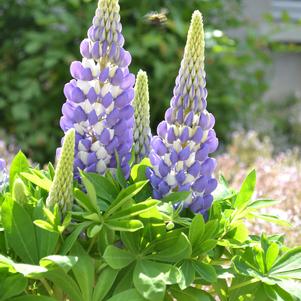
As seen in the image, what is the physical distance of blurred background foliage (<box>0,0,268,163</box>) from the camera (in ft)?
16.0

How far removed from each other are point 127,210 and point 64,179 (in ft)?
0.44

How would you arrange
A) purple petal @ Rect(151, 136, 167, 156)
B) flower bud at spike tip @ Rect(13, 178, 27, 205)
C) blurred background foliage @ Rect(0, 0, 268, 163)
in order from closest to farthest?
flower bud at spike tip @ Rect(13, 178, 27, 205) < purple petal @ Rect(151, 136, 167, 156) < blurred background foliage @ Rect(0, 0, 268, 163)

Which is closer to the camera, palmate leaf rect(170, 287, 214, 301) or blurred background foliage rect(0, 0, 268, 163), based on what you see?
palmate leaf rect(170, 287, 214, 301)

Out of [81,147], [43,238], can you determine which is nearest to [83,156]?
[81,147]

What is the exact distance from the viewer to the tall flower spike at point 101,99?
1436 mm

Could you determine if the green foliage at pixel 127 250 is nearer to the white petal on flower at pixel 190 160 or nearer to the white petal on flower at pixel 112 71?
the white petal on flower at pixel 190 160

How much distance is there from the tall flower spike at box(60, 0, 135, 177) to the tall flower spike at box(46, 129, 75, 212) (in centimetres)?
16

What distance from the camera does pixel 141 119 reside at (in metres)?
1.51

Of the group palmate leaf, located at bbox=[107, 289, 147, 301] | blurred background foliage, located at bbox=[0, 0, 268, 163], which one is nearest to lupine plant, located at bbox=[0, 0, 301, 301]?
palmate leaf, located at bbox=[107, 289, 147, 301]

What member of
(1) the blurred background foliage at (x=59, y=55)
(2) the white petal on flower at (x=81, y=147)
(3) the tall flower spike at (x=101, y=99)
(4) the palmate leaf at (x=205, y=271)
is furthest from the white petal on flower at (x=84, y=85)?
(1) the blurred background foliage at (x=59, y=55)

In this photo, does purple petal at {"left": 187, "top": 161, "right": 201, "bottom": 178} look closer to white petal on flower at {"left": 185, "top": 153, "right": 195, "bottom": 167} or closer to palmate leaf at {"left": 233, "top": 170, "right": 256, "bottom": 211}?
white petal on flower at {"left": 185, "top": 153, "right": 195, "bottom": 167}

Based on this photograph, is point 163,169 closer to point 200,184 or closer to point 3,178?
point 200,184

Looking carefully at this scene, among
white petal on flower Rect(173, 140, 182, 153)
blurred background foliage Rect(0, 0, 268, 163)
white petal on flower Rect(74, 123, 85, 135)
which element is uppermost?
white petal on flower Rect(74, 123, 85, 135)

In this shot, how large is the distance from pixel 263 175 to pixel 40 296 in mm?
2028
